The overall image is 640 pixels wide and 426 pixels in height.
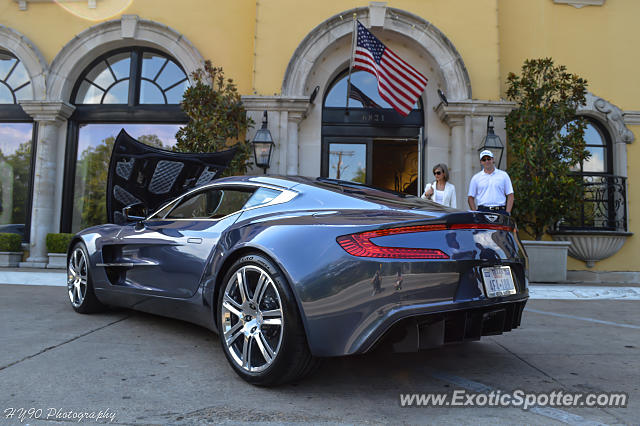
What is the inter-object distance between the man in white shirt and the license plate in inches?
136

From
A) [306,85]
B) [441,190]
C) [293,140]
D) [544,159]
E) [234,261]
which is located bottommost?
[234,261]

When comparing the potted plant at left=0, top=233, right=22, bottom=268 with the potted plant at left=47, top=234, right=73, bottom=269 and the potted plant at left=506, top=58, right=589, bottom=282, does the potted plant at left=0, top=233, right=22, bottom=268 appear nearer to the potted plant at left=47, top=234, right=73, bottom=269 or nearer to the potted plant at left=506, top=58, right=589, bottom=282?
the potted plant at left=47, top=234, right=73, bottom=269

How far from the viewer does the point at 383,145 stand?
9.84m

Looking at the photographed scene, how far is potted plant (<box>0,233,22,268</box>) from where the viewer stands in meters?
9.56

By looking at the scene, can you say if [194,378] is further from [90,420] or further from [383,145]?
[383,145]

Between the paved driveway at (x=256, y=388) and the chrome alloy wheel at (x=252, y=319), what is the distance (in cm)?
16

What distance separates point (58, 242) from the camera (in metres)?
9.63

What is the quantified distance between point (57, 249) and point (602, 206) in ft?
38.0

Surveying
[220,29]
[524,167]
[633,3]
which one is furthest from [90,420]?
[633,3]

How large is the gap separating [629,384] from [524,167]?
6.20 meters

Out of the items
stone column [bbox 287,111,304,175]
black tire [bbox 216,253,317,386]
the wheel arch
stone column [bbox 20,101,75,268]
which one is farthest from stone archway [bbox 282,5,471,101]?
black tire [bbox 216,253,317,386]

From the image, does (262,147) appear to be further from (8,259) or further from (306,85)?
(8,259)

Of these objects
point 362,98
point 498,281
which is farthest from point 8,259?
point 498,281

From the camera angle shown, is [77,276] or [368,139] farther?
[368,139]
